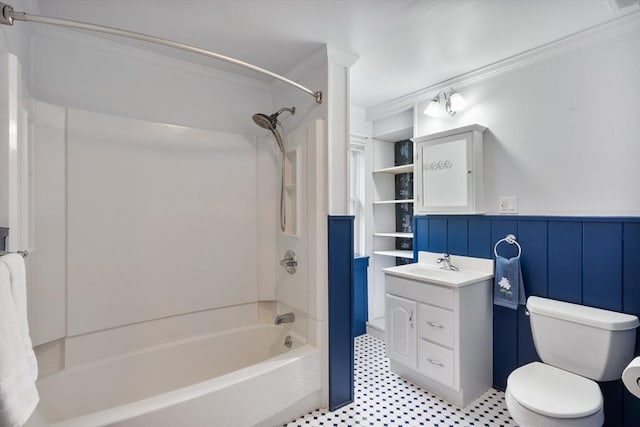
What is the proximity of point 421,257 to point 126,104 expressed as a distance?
97.3 inches

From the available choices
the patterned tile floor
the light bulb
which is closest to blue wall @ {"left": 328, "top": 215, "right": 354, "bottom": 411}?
the patterned tile floor

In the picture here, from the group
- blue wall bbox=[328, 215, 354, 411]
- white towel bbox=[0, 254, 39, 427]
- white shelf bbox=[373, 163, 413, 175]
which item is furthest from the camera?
white shelf bbox=[373, 163, 413, 175]

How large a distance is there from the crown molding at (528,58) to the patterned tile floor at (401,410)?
2.26 meters

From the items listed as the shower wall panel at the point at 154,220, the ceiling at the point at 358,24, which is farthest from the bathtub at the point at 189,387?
the ceiling at the point at 358,24

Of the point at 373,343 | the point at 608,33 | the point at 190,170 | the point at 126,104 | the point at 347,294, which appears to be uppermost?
the point at 608,33

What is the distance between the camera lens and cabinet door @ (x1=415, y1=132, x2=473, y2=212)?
2.30m

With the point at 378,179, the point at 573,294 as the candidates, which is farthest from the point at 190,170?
the point at 573,294

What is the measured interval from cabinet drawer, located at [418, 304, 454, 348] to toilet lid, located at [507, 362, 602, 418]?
414 millimetres

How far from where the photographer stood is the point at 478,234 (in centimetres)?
233

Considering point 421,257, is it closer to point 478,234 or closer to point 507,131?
point 478,234

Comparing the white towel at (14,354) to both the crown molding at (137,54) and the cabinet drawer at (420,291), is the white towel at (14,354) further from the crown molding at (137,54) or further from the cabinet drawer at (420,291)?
the cabinet drawer at (420,291)

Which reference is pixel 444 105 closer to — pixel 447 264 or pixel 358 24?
pixel 358 24

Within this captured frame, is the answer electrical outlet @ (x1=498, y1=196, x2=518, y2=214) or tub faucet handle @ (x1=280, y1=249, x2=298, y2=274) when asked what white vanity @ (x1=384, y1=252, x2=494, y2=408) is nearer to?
electrical outlet @ (x1=498, y1=196, x2=518, y2=214)

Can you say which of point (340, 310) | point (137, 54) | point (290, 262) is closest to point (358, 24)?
point (137, 54)
